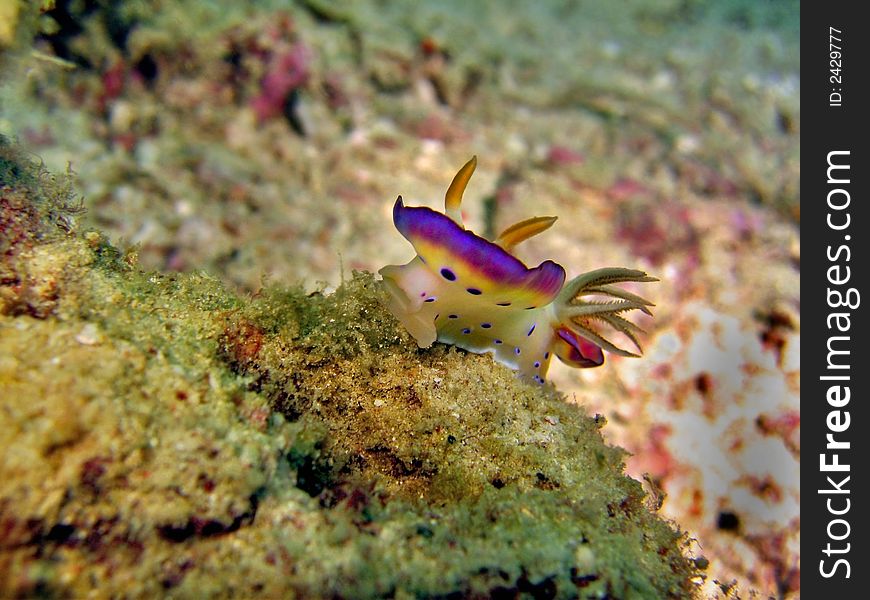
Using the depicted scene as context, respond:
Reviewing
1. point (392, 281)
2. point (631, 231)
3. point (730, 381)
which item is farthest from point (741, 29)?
point (392, 281)
